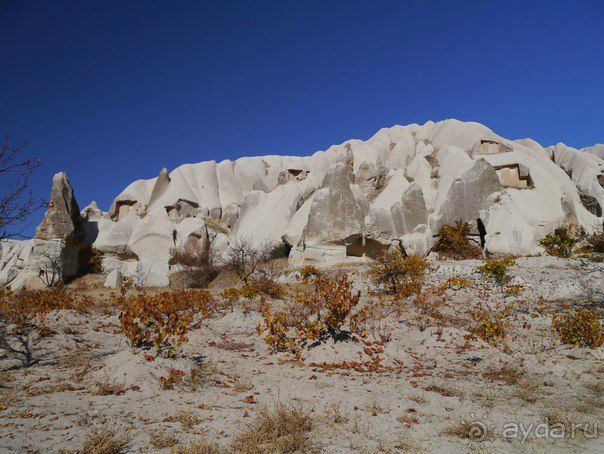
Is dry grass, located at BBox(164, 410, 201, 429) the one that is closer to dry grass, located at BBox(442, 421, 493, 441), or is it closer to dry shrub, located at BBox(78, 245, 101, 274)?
dry grass, located at BBox(442, 421, 493, 441)

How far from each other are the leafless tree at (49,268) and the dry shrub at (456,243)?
23.2 m

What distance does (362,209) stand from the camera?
26.0 metres

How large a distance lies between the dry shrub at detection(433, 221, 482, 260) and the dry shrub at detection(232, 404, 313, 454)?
62.4ft

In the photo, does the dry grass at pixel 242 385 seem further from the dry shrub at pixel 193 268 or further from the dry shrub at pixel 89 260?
the dry shrub at pixel 89 260

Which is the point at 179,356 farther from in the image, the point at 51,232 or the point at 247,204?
the point at 247,204

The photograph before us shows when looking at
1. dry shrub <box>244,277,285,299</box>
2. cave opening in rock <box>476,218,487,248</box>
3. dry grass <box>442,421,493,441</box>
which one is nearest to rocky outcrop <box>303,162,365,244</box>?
cave opening in rock <box>476,218,487,248</box>

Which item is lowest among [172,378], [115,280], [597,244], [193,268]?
[172,378]

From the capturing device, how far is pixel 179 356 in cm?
650

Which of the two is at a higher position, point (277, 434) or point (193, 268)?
point (193, 268)

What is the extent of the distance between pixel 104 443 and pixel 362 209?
23.6 meters

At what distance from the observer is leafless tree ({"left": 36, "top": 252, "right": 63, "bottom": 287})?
2284 centimetres

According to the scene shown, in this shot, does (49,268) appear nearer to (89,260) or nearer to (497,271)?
(89,260)

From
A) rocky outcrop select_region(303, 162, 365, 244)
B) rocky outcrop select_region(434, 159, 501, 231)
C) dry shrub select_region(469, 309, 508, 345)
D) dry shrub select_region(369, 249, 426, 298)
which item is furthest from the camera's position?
rocky outcrop select_region(434, 159, 501, 231)

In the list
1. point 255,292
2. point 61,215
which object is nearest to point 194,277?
point 255,292
